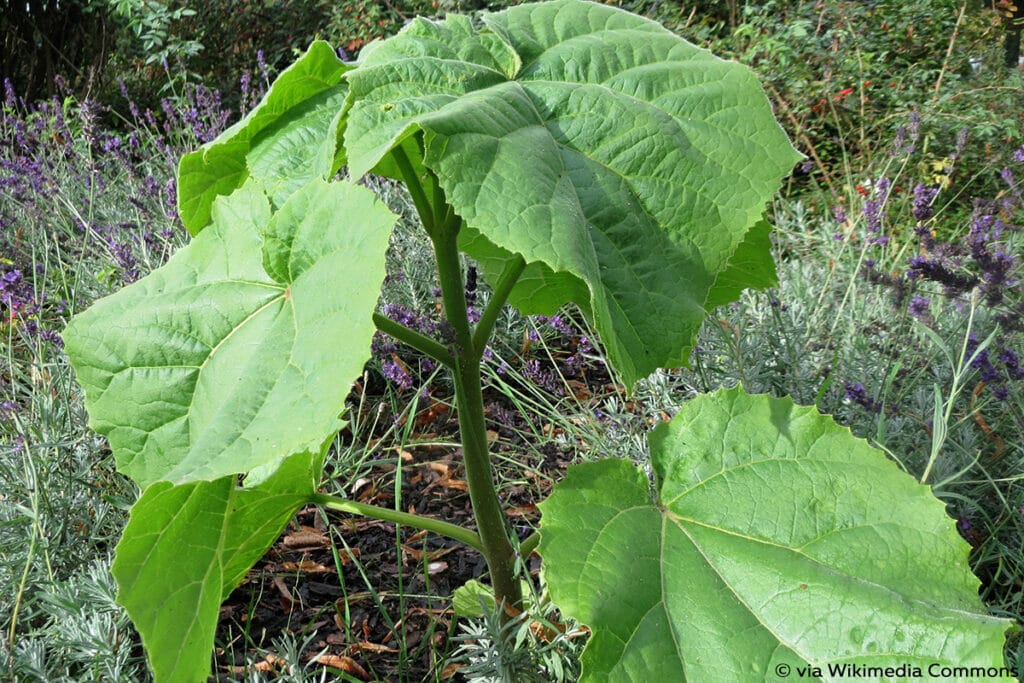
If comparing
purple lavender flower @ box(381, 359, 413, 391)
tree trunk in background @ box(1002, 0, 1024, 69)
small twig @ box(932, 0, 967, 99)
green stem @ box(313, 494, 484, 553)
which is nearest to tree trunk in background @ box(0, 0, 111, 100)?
purple lavender flower @ box(381, 359, 413, 391)

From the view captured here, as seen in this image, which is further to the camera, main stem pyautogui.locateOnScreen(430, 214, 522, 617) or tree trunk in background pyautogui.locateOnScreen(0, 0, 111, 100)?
tree trunk in background pyautogui.locateOnScreen(0, 0, 111, 100)

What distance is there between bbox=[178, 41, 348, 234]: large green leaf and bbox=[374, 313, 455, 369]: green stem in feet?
0.65

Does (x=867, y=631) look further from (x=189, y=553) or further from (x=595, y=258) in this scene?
(x=189, y=553)

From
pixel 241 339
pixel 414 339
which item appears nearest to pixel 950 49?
pixel 414 339

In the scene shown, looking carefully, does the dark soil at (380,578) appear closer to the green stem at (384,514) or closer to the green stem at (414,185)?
the green stem at (384,514)

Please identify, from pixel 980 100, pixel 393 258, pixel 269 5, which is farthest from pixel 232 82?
pixel 980 100

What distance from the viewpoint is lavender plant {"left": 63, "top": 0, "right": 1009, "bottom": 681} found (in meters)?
0.83

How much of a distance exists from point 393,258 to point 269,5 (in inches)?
250

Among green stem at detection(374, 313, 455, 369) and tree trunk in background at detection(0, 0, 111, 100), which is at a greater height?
green stem at detection(374, 313, 455, 369)

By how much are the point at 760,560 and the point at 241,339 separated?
66cm

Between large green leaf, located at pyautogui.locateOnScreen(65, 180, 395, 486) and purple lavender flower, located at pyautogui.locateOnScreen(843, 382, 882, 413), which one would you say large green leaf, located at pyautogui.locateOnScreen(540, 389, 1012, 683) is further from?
purple lavender flower, located at pyautogui.locateOnScreen(843, 382, 882, 413)

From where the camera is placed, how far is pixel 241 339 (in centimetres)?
90

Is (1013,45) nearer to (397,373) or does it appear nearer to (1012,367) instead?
(1012,367)

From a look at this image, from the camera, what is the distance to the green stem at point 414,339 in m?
1.00
